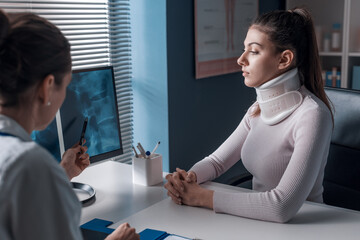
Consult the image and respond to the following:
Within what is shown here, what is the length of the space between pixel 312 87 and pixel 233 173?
1765 millimetres

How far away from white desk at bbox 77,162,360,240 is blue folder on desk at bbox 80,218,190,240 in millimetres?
32

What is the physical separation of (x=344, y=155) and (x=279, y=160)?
1.24 ft

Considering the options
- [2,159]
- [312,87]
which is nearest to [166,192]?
[312,87]

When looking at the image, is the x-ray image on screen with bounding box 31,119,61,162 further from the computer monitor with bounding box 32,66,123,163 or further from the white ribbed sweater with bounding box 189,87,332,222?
the white ribbed sweater with bounding box 189,87,332,222

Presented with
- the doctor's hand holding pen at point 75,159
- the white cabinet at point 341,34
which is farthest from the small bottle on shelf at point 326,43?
the doctor's hand holding pen at point 75,159

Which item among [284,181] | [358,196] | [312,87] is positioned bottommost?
[358,196]

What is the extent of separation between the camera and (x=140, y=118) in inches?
105

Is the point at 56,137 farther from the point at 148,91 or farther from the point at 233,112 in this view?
the point at 233,112

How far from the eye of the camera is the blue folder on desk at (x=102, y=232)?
1.21 m

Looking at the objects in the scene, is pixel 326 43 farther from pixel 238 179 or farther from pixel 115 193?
pixel 115 193

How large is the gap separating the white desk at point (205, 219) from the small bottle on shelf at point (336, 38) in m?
2.28

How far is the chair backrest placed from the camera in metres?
1.79

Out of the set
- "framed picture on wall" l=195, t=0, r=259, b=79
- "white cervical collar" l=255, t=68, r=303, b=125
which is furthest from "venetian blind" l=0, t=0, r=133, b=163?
"white cervical collar" l=255, t=68, r=303, b=125

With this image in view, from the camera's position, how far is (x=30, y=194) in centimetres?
68
